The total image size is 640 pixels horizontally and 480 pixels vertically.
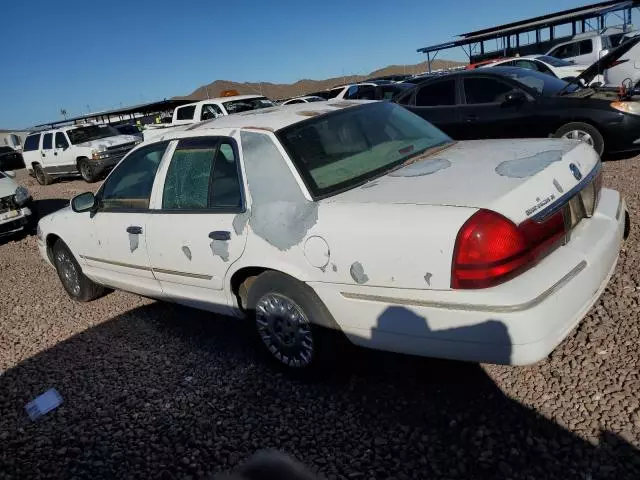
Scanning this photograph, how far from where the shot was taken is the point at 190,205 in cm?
349

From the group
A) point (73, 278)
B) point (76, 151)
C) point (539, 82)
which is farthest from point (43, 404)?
point (76, 151)

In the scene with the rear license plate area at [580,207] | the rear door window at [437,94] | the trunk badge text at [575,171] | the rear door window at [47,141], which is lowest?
the rear license plate area at [580,207]

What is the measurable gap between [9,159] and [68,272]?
25.8 metres

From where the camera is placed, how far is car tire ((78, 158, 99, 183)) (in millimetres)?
15320

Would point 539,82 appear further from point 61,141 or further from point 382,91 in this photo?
point 61,141

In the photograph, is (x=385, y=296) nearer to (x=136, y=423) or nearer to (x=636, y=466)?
(x=636, y=466)

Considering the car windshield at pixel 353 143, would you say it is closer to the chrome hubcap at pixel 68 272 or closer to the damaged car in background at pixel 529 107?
the chrome hubcap at pixel 68 272

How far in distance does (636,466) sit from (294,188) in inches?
80.2

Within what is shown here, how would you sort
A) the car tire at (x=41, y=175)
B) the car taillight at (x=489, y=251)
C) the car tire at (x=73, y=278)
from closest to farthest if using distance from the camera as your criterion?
1. the car taillight at (x=489, y=251)
2. the car tire at (x=73, y=278)
3. the car tire at (x=41, y=175)

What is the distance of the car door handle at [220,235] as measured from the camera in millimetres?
3135

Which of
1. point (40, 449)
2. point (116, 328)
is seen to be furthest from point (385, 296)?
point (116, 328)

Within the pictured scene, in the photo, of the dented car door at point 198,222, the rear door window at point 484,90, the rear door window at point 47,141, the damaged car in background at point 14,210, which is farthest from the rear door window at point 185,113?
the dented car door at point 198,222

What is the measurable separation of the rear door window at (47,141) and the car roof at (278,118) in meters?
15.4

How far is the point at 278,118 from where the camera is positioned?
11.2 feet
